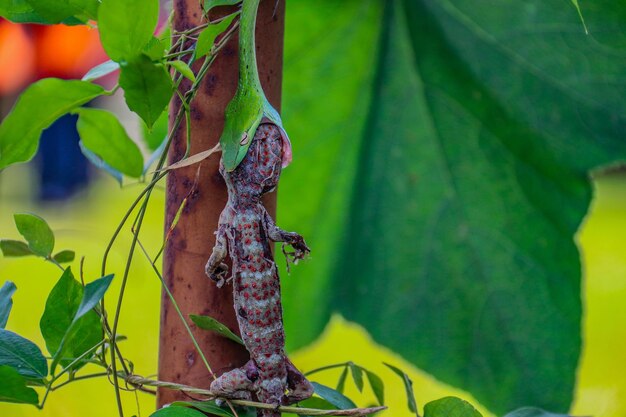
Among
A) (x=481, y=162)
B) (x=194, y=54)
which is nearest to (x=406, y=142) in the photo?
(x=481, y=162)

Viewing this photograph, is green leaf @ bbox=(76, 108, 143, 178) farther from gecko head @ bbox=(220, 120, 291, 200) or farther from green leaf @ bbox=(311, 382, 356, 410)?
green leaf @ bbox=(311, 382, 356, 410)

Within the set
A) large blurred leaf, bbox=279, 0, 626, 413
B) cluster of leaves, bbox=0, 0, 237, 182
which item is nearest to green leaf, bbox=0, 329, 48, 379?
cluster of leaves, bbox=0, 0, 237, 182

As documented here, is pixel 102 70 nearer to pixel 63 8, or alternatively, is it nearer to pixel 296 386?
pixel 63 8

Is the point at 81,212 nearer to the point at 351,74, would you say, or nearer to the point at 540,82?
the point at 351,74

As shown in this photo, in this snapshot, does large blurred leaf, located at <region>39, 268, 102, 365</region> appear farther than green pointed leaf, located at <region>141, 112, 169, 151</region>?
No

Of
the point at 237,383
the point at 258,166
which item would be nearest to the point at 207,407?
the point at 237,383
